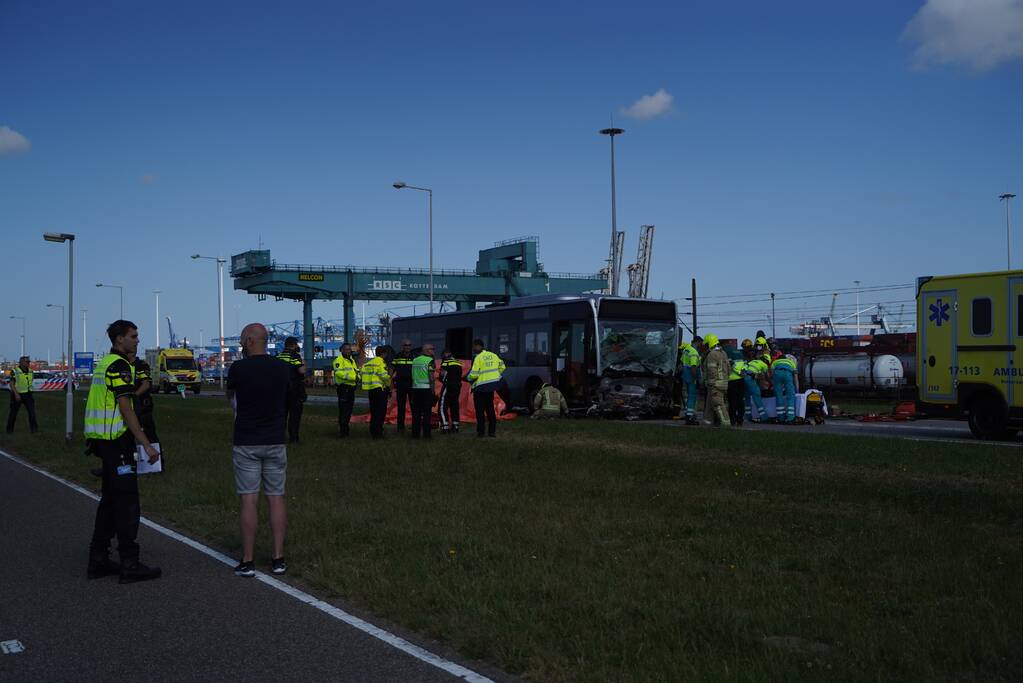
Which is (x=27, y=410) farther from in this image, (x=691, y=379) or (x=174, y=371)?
(x=174, y=371)

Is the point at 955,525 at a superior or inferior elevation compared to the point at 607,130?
inferior

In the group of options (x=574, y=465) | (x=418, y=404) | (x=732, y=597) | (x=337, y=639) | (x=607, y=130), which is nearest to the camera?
(x=337, y=639)

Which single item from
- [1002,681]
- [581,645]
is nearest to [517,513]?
[581,645]

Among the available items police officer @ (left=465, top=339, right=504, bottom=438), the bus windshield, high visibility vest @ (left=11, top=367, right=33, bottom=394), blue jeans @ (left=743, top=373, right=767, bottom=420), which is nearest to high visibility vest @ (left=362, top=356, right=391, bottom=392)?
police officer @ (left=465, top=339, right=504, bottom=438)

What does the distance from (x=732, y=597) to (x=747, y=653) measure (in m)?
1.16

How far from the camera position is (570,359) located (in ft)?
83.8

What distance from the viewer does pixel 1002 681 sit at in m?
4.68

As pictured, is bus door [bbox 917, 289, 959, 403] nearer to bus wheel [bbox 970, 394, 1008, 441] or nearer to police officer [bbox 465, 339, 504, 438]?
bus wheel [bbox 970, 394, 1008, 441]

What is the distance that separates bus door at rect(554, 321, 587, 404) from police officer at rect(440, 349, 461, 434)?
5.40 metres

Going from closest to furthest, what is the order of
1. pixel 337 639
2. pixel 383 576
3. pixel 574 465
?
pixel 337 639 < pixel 383 576 < pixel 574 465

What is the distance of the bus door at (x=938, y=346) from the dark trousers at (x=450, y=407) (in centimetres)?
846

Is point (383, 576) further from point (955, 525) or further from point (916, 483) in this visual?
point (916, 483)

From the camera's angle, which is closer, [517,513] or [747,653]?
[747,653]

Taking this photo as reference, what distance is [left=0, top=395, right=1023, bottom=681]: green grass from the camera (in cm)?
532
